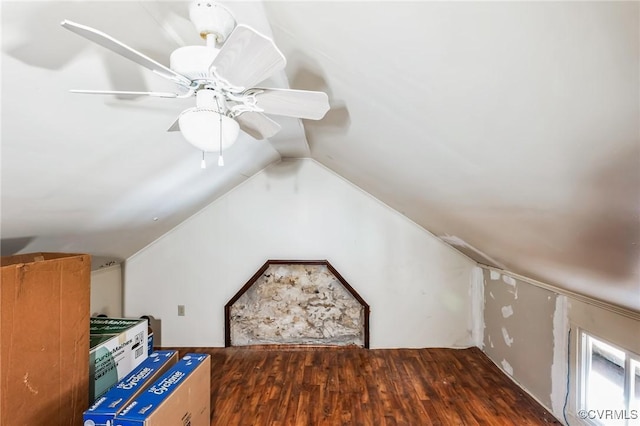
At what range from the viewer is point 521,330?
2689 mm

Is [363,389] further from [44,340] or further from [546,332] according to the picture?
[44,340]

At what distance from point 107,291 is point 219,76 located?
11.1 ft

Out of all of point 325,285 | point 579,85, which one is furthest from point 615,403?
point 325,285

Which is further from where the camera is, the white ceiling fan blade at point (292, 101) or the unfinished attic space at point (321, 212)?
the white ceiling fan blade at point (292, 101)

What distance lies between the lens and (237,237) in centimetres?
353

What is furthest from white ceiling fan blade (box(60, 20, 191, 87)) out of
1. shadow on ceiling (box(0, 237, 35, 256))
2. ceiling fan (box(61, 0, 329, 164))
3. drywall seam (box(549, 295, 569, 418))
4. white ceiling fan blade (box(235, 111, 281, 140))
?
drywall seam (box(549, 295, 569, 418))

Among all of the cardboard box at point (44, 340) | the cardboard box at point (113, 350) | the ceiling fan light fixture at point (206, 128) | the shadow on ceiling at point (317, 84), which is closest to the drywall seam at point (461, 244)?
the shadow on ceiling at point (317, 84)

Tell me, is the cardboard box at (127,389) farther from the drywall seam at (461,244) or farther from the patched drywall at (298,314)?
the drywall seam at (461,244)

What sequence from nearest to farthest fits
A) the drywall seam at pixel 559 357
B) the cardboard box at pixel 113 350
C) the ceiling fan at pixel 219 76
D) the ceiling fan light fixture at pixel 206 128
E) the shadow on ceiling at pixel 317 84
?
the ceiling fan at pixel 219 76, the ceiling fan light fixture at pixel 206 128, the shadow on ceiling at pixel 317 84, the cardboard box at pixel 113 350, the drywall seam at pixel 559 357

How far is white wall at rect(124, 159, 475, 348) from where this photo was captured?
3.48m

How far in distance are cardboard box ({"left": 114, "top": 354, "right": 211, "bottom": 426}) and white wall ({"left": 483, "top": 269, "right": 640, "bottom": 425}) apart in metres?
2.59

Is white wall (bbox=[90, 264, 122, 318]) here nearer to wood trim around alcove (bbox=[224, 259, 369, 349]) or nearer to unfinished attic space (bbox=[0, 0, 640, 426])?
unfinished attic space (bbox=[0, 0, 640, 426])

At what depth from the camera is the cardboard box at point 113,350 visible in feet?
5.90

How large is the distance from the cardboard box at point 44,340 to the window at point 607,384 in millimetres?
3105
